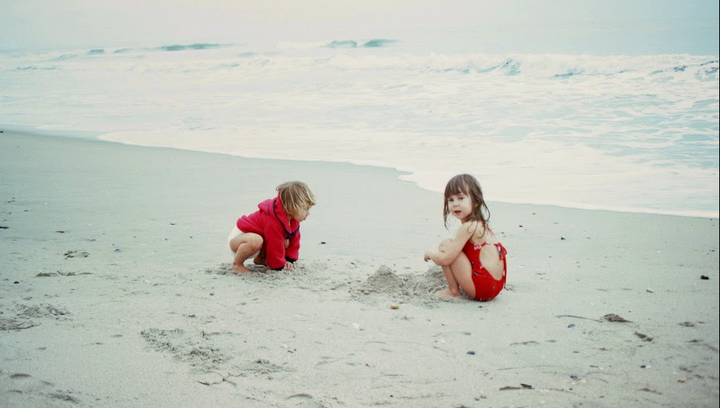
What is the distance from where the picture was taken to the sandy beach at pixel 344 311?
2359mm

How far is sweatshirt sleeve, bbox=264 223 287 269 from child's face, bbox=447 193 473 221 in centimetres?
107

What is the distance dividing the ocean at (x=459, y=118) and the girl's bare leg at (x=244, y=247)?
2.47 metres

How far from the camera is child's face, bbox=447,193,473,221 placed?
11.7 feet

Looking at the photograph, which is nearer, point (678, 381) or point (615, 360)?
point (678, 381)

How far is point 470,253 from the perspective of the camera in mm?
3566

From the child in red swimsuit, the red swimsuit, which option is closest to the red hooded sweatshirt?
the child in red swimsuit

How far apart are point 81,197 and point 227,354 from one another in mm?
Answer: 3597

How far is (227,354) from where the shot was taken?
9.04 feet

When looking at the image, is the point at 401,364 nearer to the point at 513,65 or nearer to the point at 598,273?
the point at 598,273

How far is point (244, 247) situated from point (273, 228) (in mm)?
Answer: 205

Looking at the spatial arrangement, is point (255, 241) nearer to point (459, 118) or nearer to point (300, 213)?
point (300, 213)

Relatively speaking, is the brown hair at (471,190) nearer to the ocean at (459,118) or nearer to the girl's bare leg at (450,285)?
the girl's bare leg at (450,285)

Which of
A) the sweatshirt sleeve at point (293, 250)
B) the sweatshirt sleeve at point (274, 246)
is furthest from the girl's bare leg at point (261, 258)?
the sweatshirt sleeve at point (274, 246)

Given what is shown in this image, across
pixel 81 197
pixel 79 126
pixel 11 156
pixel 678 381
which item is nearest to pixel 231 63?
pixel 79 126
